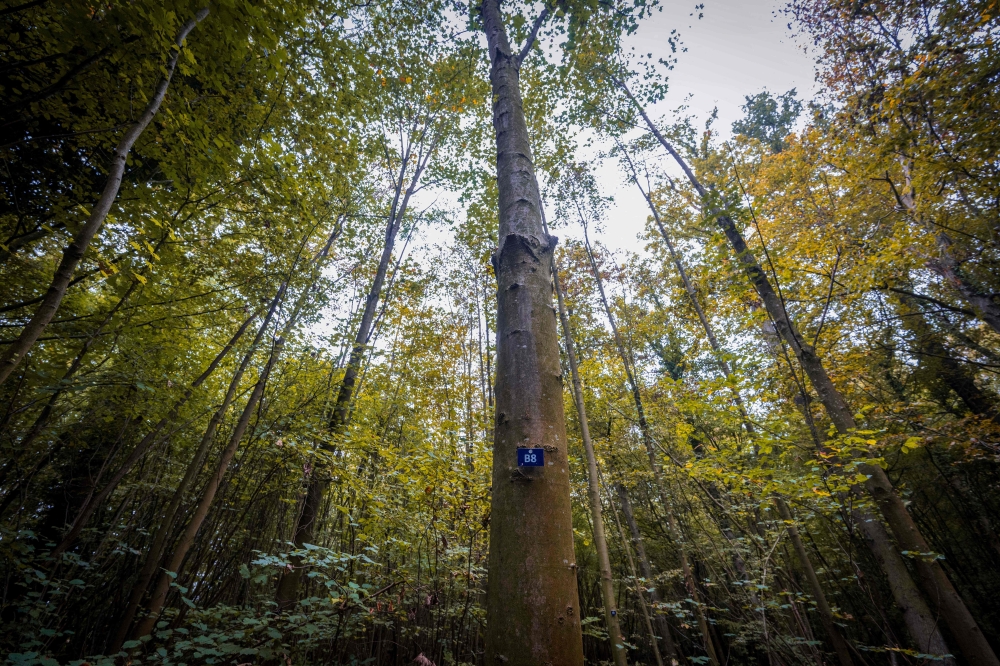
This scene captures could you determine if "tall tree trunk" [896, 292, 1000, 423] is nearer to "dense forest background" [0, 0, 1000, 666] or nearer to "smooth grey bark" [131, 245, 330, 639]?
"dense forest background" [0, 0, 1000, 666]

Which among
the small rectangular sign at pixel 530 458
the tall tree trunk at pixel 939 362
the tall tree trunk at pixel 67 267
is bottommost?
the small rectangular sign at pixel 530 458

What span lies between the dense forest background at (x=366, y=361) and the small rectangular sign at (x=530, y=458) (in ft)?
0.85

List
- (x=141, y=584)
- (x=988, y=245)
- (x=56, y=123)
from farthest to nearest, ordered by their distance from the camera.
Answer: (x=988, y=245)
(x=56, y=123)
(x=141, y=584)

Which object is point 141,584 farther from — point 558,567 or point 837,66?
point 837,66

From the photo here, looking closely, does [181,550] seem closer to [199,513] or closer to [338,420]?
[199,513]

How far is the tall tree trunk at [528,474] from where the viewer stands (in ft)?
3.71

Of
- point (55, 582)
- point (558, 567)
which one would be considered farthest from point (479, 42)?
point (55, 582)

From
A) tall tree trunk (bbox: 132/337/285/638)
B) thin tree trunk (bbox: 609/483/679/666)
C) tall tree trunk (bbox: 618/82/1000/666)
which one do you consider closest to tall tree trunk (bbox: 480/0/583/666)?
tall tree trunk (bbox: 132/337/285/638)

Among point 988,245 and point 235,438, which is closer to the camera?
point 235,438

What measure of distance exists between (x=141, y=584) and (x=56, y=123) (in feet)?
15.1

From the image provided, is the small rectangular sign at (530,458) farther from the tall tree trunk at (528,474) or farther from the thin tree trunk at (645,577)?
the thin tree trunk at (645,577)

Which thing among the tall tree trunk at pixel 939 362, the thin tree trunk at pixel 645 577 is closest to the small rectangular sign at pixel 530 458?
the thin tree trunk at pixel 645 577

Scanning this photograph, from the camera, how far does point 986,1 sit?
482 centimetres

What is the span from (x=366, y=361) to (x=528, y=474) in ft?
20.9
